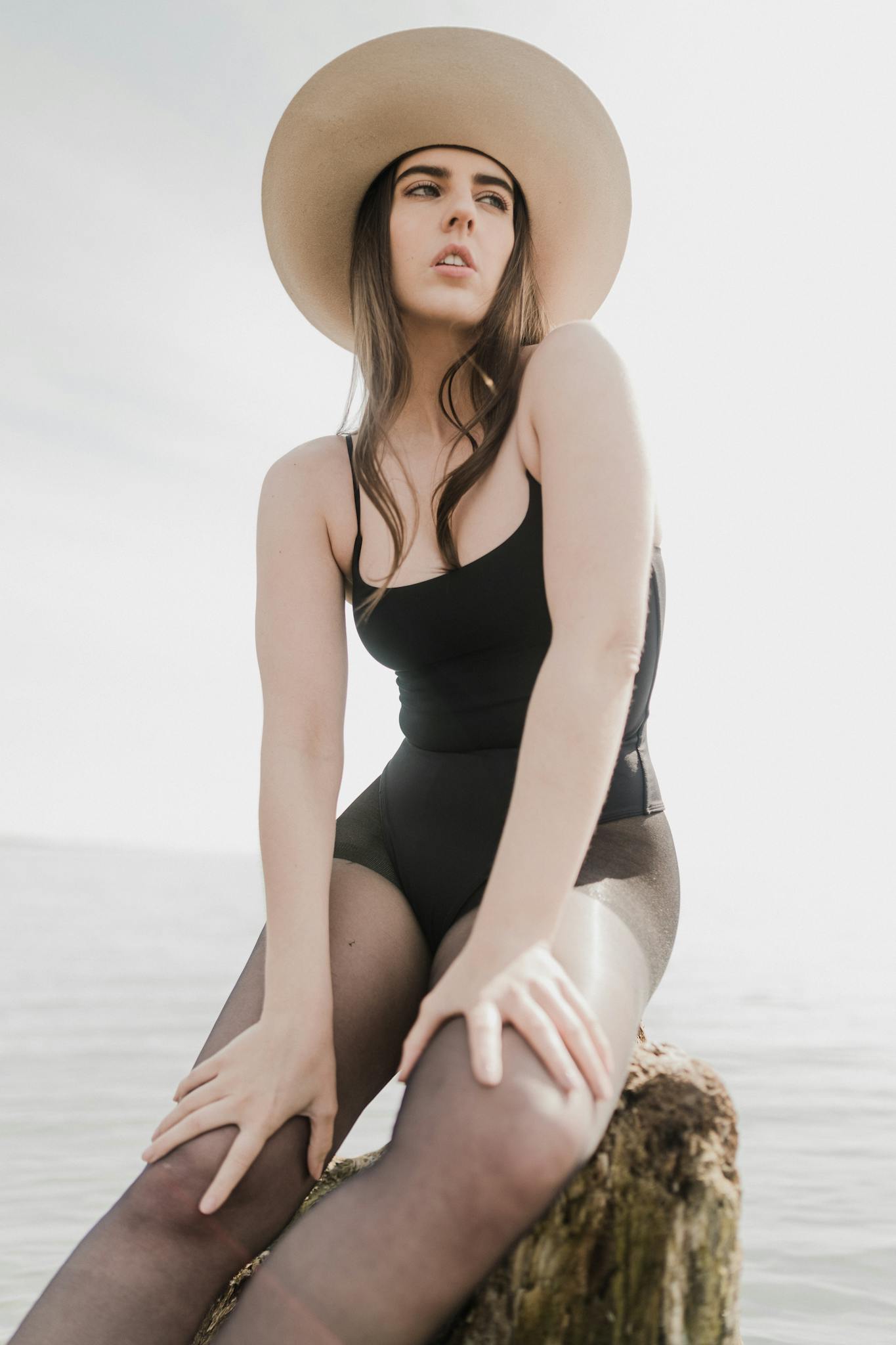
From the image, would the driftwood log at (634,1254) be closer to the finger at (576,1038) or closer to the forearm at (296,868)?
the finger at (576,1038)

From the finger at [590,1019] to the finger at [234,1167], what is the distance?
22.0 inches

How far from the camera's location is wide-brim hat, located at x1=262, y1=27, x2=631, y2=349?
2230 mm

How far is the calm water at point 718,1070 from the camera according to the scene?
3625mm

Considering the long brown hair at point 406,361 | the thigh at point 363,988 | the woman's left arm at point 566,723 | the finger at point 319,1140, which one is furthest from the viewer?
the long brown hair at point 406,361

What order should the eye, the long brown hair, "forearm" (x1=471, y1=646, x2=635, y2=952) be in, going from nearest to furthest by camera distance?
"forearm" (x1=471, y1=646, x2=635, y2=952) → the long brown hair → the eye

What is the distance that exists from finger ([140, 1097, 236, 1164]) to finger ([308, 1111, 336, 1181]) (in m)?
0.15

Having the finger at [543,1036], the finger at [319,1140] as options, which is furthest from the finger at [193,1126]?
the finger at [543,1036]

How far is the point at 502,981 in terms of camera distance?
4.49ft

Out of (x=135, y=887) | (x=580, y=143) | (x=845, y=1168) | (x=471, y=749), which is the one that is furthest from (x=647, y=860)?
(x=135, y=887)

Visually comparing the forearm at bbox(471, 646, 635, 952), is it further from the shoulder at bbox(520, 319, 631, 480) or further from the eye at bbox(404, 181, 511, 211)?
the eye at bbox(404, 181, 511, 211)

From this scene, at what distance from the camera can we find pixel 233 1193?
1.59 metres

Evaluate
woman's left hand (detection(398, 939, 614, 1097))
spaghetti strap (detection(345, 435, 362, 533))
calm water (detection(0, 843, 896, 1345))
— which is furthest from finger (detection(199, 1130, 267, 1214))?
calm water (detection(0, 843, 896, 1345))

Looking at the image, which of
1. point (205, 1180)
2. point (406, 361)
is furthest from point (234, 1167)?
point (406, 361)

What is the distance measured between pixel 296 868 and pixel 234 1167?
1.58 feet
